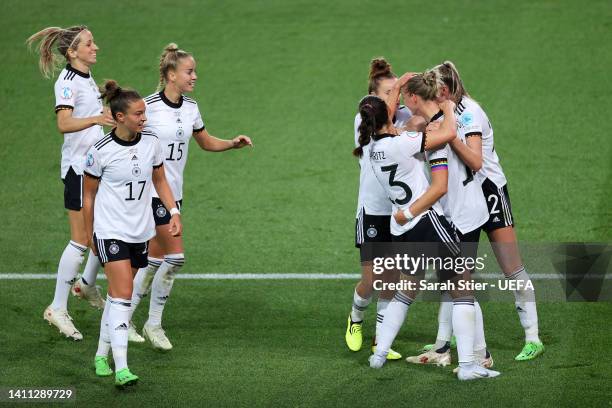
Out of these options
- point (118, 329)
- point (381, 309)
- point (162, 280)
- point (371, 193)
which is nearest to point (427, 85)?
point (371, 193)

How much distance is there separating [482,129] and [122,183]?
2.45 m

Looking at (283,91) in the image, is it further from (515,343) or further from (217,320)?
(515,343)

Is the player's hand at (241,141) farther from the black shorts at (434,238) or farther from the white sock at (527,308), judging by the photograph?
the white sock at (527,308)

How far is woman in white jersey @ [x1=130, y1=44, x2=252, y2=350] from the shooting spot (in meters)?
7.51

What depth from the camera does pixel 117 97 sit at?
6727 mm

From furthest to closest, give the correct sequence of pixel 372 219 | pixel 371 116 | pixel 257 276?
1. pixel 257 276
2. pixel 372 219
3. pixel 371 116

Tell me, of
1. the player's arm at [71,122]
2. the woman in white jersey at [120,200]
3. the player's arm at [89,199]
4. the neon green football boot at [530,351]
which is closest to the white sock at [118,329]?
the woman in white jersey at [120,200]

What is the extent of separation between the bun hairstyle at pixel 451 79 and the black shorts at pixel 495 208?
0.67 m

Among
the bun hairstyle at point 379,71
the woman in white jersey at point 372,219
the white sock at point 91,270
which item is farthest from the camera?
the white sock at point 91,270

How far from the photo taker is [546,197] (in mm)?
11008

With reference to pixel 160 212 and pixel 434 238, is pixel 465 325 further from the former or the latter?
pixel 160 212

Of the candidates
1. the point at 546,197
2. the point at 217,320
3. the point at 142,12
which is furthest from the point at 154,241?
the point at 142,12

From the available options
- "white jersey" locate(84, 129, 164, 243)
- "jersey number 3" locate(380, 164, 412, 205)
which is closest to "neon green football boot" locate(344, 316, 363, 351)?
"jersey number 3" locate(380, 164, 412, 205)

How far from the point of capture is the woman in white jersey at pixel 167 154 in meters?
7.51
